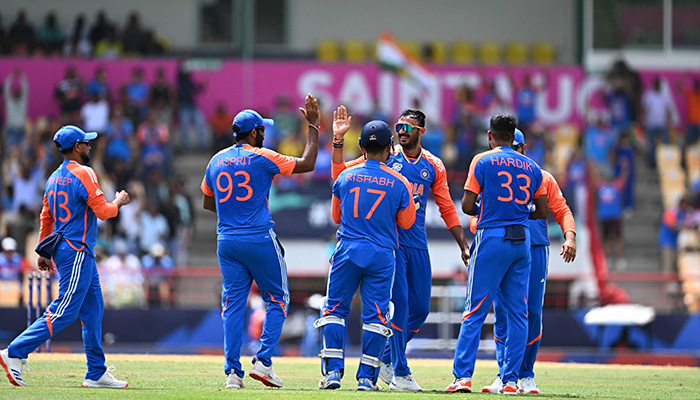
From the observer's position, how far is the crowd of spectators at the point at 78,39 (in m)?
29.6

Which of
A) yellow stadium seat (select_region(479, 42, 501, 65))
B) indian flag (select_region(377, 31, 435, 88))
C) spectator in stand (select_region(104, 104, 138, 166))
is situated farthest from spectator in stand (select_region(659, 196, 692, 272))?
spectator in stand (select_region(104, 104, 138, 166))

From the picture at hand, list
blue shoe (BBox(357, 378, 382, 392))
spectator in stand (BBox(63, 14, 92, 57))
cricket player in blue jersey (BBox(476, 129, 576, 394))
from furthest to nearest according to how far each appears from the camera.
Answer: spectator in stand (BBox(63, 14, 92, 57))
cricket player in blue jersey (BBox(476, 129, 576, 394))
blue shoe (BBox(357, 378, 382, 392))

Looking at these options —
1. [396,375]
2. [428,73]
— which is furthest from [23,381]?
[428,73]

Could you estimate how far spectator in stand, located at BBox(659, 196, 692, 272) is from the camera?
24766 mm

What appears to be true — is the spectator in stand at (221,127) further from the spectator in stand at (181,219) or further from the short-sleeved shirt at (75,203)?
the short-sleeved shirt at (75,203)

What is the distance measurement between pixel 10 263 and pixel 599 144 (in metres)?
14.7

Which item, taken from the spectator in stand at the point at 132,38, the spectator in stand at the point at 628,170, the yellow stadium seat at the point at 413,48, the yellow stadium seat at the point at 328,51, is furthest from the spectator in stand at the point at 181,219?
the spectator in stand at the point at 628,170

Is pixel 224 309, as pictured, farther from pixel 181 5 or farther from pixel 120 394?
pixel 181 5

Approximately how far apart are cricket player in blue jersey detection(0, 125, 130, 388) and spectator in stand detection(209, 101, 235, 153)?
17.1 m

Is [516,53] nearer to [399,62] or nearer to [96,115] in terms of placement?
[399,62]

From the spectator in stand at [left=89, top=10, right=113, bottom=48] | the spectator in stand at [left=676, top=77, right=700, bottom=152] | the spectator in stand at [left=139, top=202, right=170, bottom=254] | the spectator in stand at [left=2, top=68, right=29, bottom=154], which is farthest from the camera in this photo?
the spectator in stand at [left=89, top=10, right=113, bottom=48]

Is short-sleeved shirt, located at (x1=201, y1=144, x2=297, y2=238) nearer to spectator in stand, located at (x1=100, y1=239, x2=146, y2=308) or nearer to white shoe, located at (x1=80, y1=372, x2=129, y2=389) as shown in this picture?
white shoe, located at (x1=80, y1=372, x2=129, y2=389)

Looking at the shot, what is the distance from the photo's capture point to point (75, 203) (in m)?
10.3

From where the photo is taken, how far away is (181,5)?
3291 centimetres
